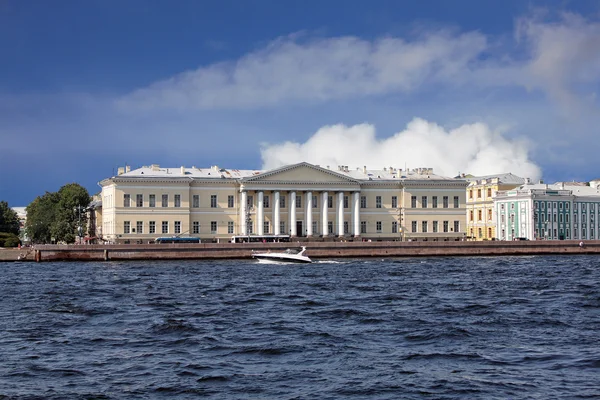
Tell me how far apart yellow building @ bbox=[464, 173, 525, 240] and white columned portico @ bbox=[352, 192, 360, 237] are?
1988 cm

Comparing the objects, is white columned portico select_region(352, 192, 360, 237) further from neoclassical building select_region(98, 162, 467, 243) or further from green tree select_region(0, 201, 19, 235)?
green tree select_region(0, 201, 19, 235)

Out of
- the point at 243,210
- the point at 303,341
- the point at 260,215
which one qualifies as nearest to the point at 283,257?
the point at 260,215

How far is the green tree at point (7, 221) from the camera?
11590 cm

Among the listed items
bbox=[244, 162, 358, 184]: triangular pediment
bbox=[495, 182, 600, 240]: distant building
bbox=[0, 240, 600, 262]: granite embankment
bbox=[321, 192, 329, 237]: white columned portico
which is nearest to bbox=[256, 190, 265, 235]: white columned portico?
bbox=[244, 162, 358, 184]: triangular pediment

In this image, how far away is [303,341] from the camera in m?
20.0

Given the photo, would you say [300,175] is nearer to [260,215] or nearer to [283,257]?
[260,215]

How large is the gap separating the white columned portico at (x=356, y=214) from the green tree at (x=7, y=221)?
5659cm

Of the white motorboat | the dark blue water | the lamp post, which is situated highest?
the lamp post

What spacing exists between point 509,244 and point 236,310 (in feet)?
165

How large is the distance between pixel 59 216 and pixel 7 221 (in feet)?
99.0

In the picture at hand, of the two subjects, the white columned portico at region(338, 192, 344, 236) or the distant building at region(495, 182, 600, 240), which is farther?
the distant building at region(495, 182, 600, 240)

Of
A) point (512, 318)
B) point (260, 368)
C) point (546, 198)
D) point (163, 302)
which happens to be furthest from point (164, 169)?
point (260, 368)

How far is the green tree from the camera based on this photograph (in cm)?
11590

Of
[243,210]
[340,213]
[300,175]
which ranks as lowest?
[340,213]
